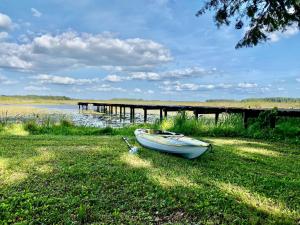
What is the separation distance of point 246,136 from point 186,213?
974cm

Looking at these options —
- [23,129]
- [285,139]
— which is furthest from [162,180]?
[23,129]

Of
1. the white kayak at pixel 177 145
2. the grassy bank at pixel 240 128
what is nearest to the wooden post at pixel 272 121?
the grassy bank at pixel 240 128

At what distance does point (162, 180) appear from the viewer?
6.11 m

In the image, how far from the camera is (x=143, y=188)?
565cm

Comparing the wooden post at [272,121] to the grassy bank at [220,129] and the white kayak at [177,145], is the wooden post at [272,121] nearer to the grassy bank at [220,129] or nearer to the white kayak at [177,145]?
the grassy bank at [220,129]

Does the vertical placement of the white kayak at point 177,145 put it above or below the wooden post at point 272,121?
below

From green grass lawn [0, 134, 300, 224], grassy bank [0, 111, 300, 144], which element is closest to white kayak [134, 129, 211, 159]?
green grass lawn [0, 134, 300, 224]

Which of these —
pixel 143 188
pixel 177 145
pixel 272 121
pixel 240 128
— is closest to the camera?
pixel 143 188

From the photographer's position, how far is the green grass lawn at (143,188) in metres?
4.67

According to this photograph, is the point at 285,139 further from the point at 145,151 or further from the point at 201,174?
the point at 201,174

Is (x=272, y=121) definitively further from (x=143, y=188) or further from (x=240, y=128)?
(x=143, y=188)

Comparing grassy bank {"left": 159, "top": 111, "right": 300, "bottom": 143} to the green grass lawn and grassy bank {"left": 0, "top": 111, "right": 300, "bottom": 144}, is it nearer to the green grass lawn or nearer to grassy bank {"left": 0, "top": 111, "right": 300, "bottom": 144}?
grassy bank {"left": 0, "top": 111, "right": 300, "bottom": 144}

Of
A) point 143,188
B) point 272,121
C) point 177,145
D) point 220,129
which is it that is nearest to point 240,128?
point 220,129

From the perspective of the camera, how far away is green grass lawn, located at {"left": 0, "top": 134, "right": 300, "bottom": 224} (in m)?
4.67
